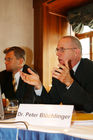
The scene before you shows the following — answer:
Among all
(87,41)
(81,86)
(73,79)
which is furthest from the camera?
(87,41)

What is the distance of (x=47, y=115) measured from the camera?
3.00 feet

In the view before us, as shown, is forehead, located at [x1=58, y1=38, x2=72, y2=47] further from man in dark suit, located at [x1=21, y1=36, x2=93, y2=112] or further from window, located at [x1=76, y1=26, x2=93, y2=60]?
window, located at [x1=76, y1=26, x2=93, y2=60]

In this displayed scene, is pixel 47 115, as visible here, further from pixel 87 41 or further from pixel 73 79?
pixel 87 41

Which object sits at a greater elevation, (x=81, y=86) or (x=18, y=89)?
(x=81, y=86)

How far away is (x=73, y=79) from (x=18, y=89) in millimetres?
881

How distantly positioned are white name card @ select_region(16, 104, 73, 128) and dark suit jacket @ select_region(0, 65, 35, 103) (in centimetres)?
97

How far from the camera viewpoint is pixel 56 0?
3340 millimetres

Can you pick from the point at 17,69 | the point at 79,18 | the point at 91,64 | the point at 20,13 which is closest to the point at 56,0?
the point at 79,18

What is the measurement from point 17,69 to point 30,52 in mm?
1315

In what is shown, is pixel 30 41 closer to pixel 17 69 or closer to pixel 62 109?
pixel 17 69

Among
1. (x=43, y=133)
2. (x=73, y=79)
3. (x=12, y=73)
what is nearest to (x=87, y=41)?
(x=12, y=73)

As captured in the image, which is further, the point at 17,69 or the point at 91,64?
the point at 17,69

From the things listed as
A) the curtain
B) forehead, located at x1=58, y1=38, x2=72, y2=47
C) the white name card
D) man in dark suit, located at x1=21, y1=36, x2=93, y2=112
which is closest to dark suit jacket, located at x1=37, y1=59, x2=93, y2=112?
man in dark suit, located at x1=21, y1=36, x2=93, y2=112

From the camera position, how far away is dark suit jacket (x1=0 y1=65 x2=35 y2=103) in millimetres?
2083
